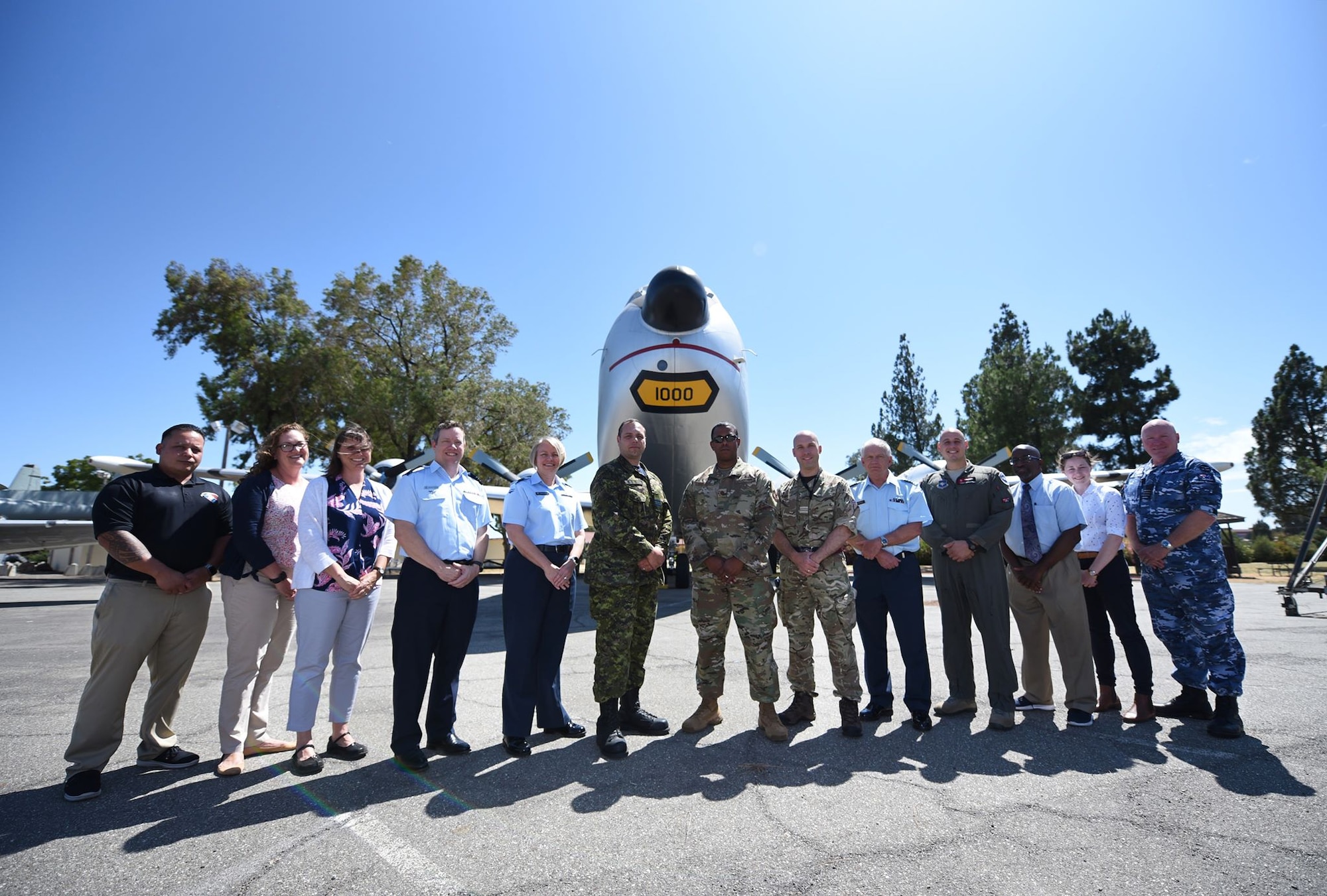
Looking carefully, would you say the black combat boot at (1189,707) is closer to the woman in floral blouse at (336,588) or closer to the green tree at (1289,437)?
the woman in floral blouse at (336,588)

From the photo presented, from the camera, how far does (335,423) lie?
28.0 metres

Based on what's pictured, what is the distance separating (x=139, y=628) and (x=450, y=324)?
2929 cm

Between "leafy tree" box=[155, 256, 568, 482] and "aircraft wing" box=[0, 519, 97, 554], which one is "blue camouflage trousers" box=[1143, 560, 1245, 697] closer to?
"aircraft wing" box=[0, 519, 97, 554]

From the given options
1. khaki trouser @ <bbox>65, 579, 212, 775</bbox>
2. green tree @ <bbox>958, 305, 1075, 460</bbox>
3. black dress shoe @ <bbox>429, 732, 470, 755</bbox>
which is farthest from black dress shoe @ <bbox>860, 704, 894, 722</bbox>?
green tree @ <bbox>958, 305, 1075, 460</bbox>

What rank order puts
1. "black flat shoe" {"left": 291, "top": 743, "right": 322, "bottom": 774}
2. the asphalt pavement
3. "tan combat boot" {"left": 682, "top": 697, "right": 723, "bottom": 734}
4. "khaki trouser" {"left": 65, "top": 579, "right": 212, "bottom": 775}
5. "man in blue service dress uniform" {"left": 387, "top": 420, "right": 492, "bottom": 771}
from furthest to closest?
"tan combat boot" {"left": 682, "top": 697, "right": 723, "bottom": 734} < "man in blue service dress uniform" {"left": 387, "top": 420, "right": 492, "bottom": 771} < "black flat shoe" {"left": 291, "top": 743, "right": 322, "bottom": 774} < "khaki trouser" {"left": 65, "top": 579, "right": 212, "bottom": 775} < the asphalt pavement

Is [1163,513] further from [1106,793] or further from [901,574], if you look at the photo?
[1106,793]

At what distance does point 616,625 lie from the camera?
12.7ft

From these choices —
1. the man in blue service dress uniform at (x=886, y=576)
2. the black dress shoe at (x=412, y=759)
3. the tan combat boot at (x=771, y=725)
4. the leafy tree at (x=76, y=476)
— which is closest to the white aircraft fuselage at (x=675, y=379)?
the man in blue service dress uniform at (x=886, y=576)

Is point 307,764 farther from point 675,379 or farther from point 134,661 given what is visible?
point 675,379

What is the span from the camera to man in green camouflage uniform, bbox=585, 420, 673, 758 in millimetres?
3816

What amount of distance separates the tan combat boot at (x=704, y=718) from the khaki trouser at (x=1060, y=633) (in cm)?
227

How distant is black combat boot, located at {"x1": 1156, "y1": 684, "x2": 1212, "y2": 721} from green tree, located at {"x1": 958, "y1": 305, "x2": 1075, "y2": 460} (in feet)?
98.2

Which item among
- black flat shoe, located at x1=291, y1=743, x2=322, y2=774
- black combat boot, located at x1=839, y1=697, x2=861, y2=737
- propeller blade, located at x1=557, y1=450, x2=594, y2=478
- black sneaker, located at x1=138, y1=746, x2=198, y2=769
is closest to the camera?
black flat shoe, located at x1=291, y1=743, x2=322, y2=774

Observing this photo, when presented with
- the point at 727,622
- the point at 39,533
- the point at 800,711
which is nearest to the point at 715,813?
the point at 727,622
